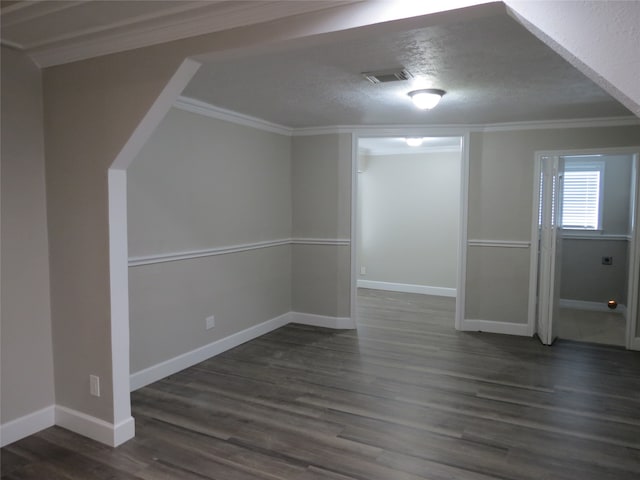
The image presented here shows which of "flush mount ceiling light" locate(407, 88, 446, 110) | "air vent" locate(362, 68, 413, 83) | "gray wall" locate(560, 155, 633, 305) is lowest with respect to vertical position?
"gray wall" locate(560, 155, 633, 305)

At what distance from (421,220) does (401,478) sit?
17.1 feet

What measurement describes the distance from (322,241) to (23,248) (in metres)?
3.13

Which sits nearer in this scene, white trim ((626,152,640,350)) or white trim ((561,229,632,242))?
white trim ((626,152,640,350))

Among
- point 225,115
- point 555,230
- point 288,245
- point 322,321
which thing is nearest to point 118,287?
point 225,115

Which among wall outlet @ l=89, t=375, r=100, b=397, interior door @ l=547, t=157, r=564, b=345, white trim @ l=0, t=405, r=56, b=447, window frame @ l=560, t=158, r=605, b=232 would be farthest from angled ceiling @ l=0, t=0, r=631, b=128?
white trim @ l=0, t=405, r=56, b=447

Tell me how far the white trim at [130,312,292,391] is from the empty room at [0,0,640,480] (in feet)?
0.06

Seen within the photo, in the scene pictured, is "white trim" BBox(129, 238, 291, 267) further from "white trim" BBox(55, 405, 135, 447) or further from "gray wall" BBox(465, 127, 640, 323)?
"gray wall" BBox(465, 127, 640, 323)

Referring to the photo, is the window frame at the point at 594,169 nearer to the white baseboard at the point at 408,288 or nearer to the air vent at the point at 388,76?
the white baseboard at the point at 408,288

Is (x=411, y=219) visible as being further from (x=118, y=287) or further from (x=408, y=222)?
(x=118, y=287)

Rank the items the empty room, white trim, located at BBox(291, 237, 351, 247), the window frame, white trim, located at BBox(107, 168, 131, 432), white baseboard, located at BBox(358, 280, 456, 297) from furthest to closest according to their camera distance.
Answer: white baseboard, located at BBox(358, 280, 456, 297) → the window frame → white trim, located at BBox(291, 237, 351, 247) → white trim, located at BBox(107, 168, 131, 432) → the empty room

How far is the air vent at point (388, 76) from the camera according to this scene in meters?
2.88

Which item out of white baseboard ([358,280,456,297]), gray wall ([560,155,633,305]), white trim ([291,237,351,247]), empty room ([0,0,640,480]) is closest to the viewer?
empty room ([0,0,640,480])

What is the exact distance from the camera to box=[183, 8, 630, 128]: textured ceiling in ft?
7.79

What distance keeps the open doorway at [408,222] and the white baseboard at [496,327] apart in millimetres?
1334
